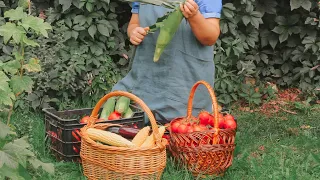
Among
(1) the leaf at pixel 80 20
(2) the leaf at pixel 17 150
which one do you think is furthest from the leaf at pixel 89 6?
(2) the leaf at pixel 17 150

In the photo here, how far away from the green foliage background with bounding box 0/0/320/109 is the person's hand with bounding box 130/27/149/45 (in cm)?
111

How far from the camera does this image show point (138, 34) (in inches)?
170

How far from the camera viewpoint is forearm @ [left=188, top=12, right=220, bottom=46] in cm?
410

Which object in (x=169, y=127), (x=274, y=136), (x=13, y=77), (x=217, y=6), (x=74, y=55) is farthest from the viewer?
(x=74, y=55)

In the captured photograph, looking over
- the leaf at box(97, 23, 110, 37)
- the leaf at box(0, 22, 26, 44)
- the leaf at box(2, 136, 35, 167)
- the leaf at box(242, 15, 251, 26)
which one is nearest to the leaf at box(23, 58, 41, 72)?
the leaf at box(0, 22, 26, 44)

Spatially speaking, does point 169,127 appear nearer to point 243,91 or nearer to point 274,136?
A: point 274,136

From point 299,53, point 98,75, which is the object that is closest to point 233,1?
point 299,53

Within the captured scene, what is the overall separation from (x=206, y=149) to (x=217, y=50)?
7.76ft

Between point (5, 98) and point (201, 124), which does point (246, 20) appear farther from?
point (5, 98)

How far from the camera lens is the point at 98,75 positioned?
5625 millimetres

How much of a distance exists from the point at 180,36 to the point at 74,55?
1327 millimetres

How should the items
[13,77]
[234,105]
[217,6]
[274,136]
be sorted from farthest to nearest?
[234,105] < [274,136] < [217,6] < [13,77]

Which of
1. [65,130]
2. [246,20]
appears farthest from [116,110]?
[246,20]

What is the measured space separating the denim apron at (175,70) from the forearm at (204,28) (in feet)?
0.45
